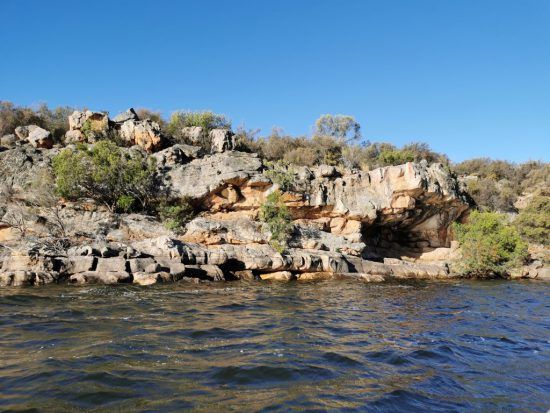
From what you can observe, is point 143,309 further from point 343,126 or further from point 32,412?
point 343,126

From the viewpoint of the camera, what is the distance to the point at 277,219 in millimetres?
26984

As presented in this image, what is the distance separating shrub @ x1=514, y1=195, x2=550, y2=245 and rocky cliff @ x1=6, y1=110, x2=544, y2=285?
5.39 m

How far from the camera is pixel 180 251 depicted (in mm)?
21797

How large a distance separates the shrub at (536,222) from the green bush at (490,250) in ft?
18.8

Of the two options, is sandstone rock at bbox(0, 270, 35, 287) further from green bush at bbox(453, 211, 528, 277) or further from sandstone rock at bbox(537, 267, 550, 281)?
sandstone rock at bbox(537, 267, 550, 281)

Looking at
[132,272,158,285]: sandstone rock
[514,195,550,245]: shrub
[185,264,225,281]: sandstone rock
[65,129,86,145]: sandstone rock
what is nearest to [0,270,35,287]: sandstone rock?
[132,272,158,285]: sandstone rock

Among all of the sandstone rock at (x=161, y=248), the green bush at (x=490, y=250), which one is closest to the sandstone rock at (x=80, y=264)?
the sandstone rock at (x=161, y=248)

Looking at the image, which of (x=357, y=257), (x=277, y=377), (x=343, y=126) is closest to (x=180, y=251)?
(x=357, y=257)

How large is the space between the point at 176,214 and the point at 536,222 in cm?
3147

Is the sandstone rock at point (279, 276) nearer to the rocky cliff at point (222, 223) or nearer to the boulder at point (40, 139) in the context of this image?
the rocky cliff at point (222, 223)

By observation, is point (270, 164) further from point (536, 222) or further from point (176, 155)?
point (536, 222)

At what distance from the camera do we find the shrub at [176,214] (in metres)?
26.3

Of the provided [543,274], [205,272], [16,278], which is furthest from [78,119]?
[543,274]

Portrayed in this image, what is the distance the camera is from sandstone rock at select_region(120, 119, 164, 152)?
32938 mm
